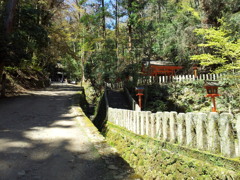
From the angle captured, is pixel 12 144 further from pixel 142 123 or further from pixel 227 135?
pixel 227 135

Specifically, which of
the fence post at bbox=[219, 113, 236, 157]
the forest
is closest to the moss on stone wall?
the fence post at bbox=[219, 113, 236, 157]

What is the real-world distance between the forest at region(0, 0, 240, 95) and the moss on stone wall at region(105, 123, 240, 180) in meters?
8.98

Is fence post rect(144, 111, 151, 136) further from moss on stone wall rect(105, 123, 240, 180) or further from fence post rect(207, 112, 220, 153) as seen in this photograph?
fence post rect(207, 112, 220, 153)

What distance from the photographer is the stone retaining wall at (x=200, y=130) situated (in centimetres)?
204

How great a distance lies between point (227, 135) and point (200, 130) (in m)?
0.37

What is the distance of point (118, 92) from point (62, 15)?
10.5 m

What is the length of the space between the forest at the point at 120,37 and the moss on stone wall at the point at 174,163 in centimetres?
898

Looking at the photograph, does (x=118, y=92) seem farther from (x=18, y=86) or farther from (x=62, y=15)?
(x=62, y=15)

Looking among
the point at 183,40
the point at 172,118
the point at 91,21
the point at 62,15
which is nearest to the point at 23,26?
the point at 62,15

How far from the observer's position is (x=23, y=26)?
10750 millimetres

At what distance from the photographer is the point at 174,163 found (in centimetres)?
257

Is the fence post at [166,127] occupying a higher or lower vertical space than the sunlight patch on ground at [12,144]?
higher

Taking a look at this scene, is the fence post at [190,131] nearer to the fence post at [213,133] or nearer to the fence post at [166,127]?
the fence post at [213,133]

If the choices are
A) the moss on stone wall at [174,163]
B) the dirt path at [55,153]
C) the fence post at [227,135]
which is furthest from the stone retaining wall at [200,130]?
the dirt path at [55,153]
